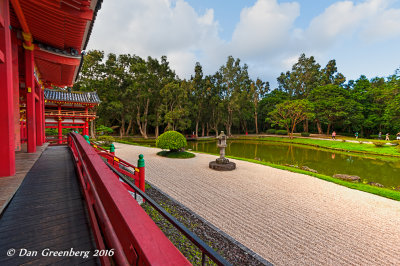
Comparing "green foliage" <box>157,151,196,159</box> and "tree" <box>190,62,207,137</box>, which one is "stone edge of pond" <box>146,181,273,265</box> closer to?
"green foliage" <box>157,151,196,159</box>

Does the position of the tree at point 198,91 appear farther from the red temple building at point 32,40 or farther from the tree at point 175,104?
the red temple building at point 32,40

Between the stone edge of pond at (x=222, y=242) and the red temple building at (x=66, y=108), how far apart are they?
1240 centimetres

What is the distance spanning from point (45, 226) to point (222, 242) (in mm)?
2911

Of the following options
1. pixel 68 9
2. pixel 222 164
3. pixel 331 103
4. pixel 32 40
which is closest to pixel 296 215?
pixel 222 164

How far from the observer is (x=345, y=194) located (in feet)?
20.4

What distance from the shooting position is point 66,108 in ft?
45.4

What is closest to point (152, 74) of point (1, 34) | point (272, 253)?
point (1, 34)

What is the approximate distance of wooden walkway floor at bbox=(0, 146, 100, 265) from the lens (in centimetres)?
155

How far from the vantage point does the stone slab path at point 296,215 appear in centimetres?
333

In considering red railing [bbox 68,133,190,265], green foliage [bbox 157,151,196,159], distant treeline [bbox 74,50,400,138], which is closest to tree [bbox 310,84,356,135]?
distant treeline [bbox 74,50,400,138]

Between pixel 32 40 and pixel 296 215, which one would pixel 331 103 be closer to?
pixel 296 215

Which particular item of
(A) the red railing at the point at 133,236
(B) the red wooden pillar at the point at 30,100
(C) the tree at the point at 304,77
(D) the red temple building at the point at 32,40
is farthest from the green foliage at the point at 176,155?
(C) the tree at the point at 304,77

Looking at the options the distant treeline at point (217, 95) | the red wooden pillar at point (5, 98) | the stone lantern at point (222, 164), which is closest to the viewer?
the red wooden pillar at point (5, 98)

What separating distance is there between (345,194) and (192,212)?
5723 millimetres
